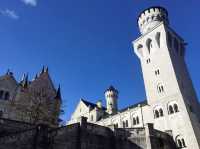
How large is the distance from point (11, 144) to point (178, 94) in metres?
29.0

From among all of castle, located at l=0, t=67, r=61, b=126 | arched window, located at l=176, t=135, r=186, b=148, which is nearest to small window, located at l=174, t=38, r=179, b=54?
arched window, located at l=176, t=135, r=186, b=148

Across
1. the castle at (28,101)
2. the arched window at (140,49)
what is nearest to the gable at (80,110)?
the castle at (28,101)

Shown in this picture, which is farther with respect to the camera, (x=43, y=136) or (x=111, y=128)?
(x=111, y=128)

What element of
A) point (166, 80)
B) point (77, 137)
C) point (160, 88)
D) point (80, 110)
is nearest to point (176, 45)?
point (166, 80)

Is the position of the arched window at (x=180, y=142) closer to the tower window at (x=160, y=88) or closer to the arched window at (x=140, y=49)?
→ the tower window at (x=160, y=88)

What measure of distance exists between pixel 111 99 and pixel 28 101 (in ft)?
101

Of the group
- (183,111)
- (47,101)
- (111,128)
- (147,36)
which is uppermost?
(147,36)

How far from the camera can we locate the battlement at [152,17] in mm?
54025

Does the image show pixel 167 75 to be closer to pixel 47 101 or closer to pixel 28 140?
pixel 47 101

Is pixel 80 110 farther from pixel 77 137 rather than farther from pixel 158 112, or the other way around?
pixel 77 137

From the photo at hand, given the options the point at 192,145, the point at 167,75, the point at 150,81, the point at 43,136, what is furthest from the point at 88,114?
the point at 43,136

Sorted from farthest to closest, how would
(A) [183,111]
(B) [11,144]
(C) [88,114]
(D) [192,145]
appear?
(C) [88,114], (A) [183,111], (D) [192,145], (B) [11,144]

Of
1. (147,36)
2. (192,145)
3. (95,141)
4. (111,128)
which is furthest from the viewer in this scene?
(147,36)

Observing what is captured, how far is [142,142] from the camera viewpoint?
3055 centimetres
